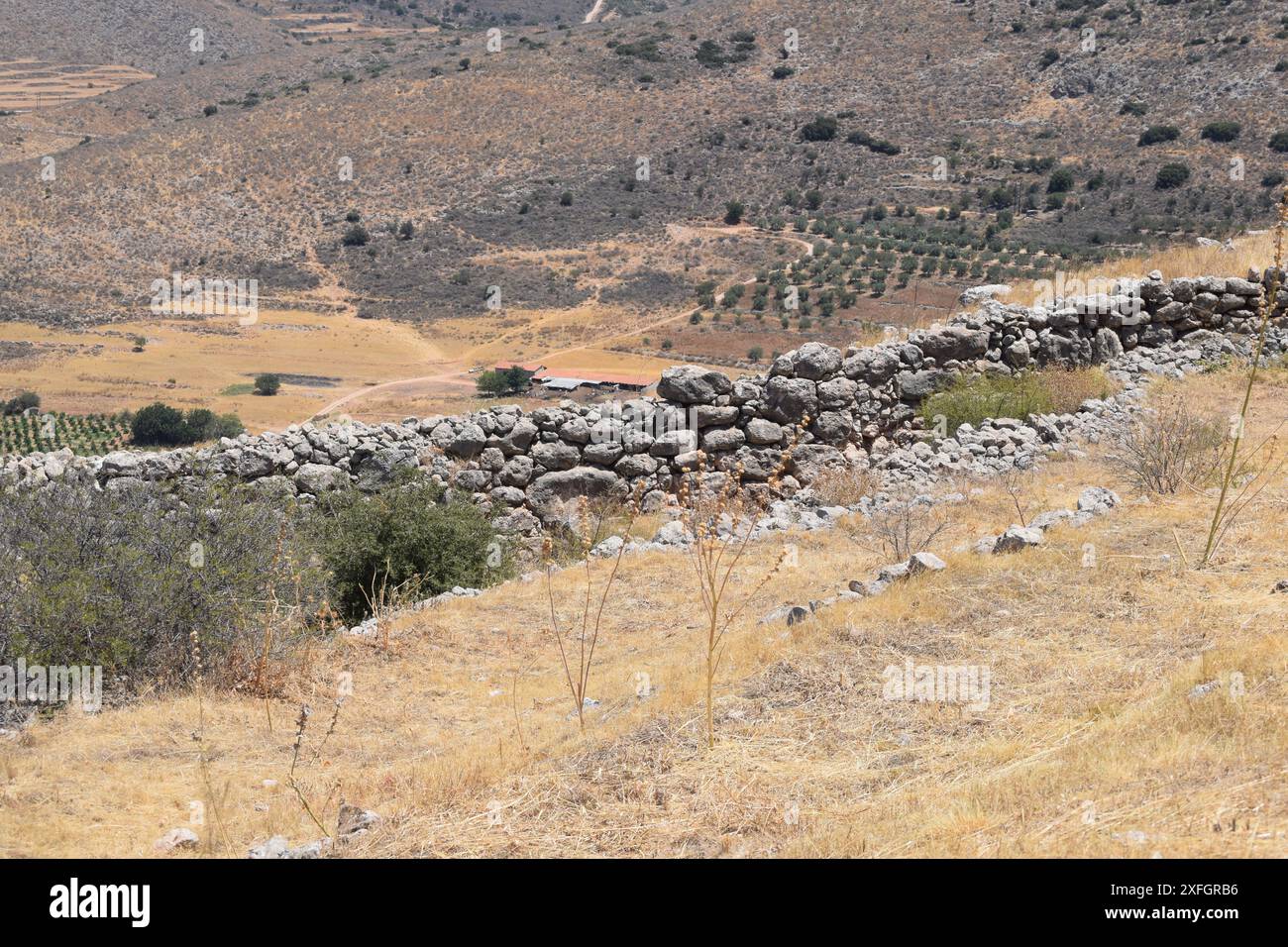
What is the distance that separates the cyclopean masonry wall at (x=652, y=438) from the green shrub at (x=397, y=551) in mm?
816

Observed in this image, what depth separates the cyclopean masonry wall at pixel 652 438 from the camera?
10.3m

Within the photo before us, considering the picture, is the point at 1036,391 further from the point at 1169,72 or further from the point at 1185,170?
the point at 1169,72

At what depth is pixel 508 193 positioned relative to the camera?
190 ft

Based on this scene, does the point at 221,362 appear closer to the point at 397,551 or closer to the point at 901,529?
the point at 397,551

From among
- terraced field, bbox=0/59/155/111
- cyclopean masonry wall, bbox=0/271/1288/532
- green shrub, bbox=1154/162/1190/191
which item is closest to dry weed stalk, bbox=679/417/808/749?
cyclopean masonry wall, bbox=0/271/1288/532

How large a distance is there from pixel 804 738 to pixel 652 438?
20.4ft

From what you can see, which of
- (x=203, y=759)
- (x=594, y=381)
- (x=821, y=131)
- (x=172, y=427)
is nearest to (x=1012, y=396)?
(x=203, y=759)

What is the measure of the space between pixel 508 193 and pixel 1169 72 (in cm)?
3307

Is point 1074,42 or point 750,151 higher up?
point 1074,42

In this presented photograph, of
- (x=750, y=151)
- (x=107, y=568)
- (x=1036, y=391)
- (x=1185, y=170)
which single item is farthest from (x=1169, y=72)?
(x=107, y=568)

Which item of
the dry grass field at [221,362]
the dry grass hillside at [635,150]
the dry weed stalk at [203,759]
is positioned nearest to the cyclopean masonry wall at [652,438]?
the dry weed stalk at [203,759]

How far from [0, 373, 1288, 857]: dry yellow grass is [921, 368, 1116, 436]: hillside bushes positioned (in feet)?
13.4

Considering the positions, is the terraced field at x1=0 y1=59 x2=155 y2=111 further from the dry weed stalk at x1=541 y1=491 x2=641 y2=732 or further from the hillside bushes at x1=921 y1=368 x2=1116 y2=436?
the dry weed stalk at x1=541 y1=491 x2=641 y2=732

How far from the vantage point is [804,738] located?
5211 mm
